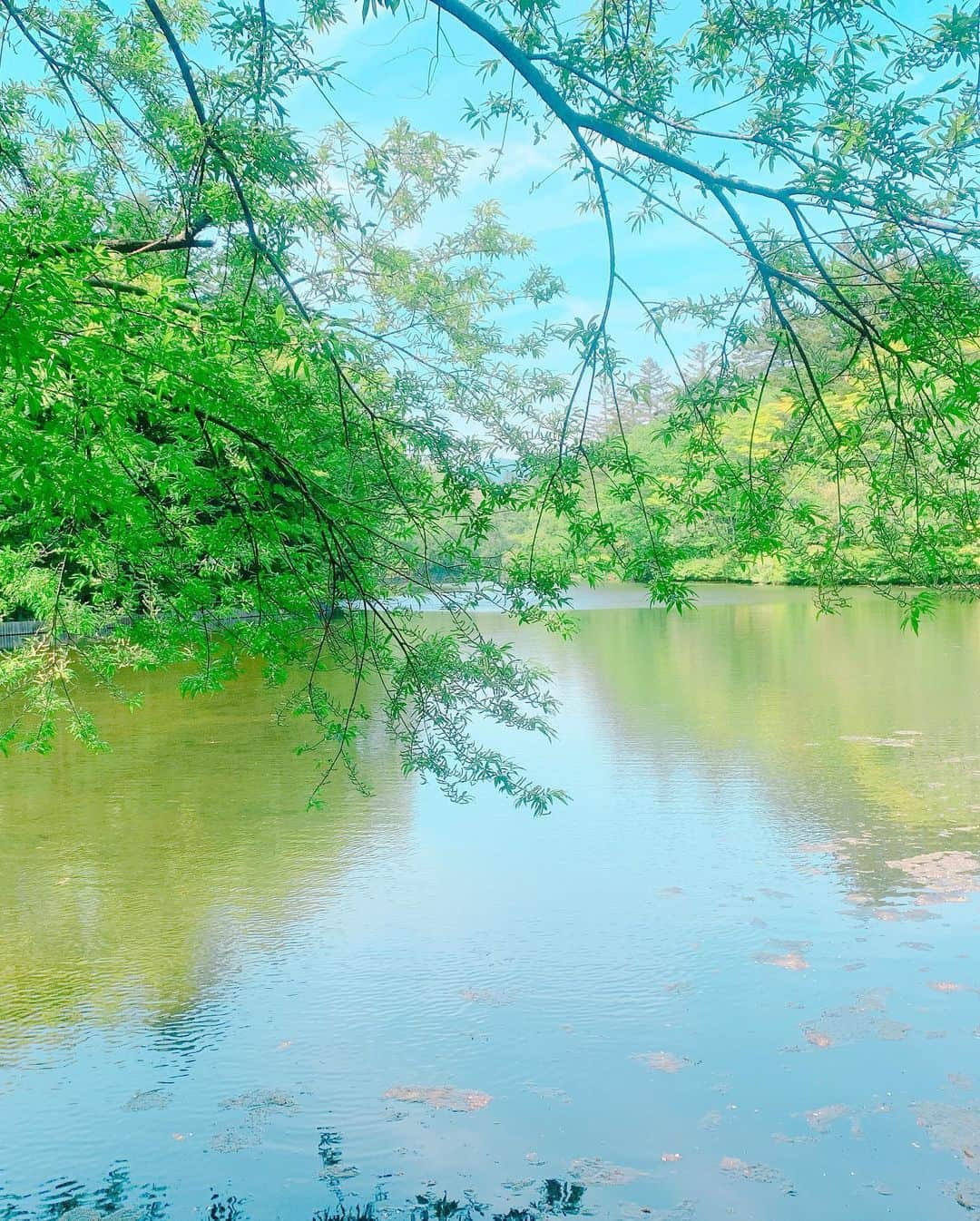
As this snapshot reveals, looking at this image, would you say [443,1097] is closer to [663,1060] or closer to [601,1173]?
[601,1173]

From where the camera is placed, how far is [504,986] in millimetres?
5109

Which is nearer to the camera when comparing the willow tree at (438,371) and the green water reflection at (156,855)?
the willow tree at (438,371)

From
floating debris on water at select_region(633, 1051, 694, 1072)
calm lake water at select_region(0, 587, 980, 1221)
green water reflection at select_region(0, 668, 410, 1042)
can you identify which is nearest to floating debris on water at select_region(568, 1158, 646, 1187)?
calm lake water at select_region(0, 587, 980, 1221)

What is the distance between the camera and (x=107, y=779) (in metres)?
9.21

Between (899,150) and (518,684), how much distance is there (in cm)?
237

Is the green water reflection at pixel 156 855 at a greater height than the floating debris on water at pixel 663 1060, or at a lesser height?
greater

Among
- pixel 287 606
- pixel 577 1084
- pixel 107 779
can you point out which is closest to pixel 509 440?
pixel 287 606

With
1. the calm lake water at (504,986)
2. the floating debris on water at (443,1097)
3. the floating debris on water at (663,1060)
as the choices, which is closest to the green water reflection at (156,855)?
the calm lake water at (504,986)

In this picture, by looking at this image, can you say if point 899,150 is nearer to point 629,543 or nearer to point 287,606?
point 629,543

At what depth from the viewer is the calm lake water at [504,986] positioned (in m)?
3.72

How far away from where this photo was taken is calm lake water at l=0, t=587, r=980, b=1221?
3.72m

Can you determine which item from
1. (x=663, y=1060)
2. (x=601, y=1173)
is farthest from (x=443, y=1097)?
(x=663, y=1060)

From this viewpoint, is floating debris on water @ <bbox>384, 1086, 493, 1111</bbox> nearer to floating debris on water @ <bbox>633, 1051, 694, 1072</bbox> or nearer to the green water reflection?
floating debris on water @ <bbox>633, 1051, 694, 1072</bbox>

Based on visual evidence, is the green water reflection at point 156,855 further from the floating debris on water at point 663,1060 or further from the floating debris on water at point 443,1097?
the floating debris on water at point 663,1060
